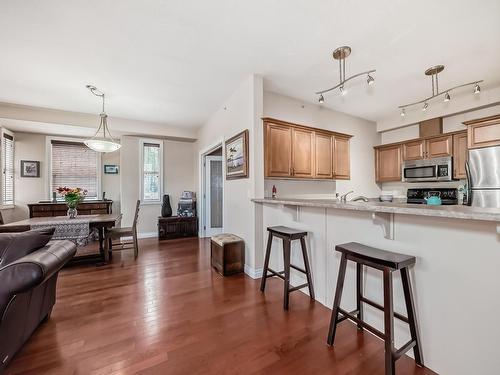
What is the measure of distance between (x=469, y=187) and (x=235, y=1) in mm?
4076

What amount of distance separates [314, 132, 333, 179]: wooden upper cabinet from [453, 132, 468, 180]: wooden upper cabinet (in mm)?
2108

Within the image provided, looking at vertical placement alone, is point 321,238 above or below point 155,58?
below

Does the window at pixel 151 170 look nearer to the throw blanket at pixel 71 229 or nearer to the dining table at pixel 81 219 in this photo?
the dining table at pixel 81 219

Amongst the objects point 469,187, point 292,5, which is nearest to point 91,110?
point 292,5

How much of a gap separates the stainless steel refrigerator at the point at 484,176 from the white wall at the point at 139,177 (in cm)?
560

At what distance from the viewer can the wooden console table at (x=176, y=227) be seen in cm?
516

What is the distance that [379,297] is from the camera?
1.76 m

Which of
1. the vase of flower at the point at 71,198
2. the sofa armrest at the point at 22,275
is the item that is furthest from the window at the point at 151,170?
the sofa armrest at the point at 22,275

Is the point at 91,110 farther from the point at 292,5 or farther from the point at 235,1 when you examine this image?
the point at 292,5

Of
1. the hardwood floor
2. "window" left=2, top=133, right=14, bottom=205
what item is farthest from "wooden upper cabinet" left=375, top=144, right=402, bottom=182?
"window" left=2, top=133, right=14, bottom=205

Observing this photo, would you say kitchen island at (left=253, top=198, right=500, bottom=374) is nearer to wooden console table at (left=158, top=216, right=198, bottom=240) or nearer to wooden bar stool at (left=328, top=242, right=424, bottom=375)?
wooden bar stool at (left=328, top=242, right=424, bottom=375)

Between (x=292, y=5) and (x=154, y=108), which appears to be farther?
(x=154, y=108)

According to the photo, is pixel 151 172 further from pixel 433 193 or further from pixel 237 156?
pixel 433 193

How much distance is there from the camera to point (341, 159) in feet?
13.6
